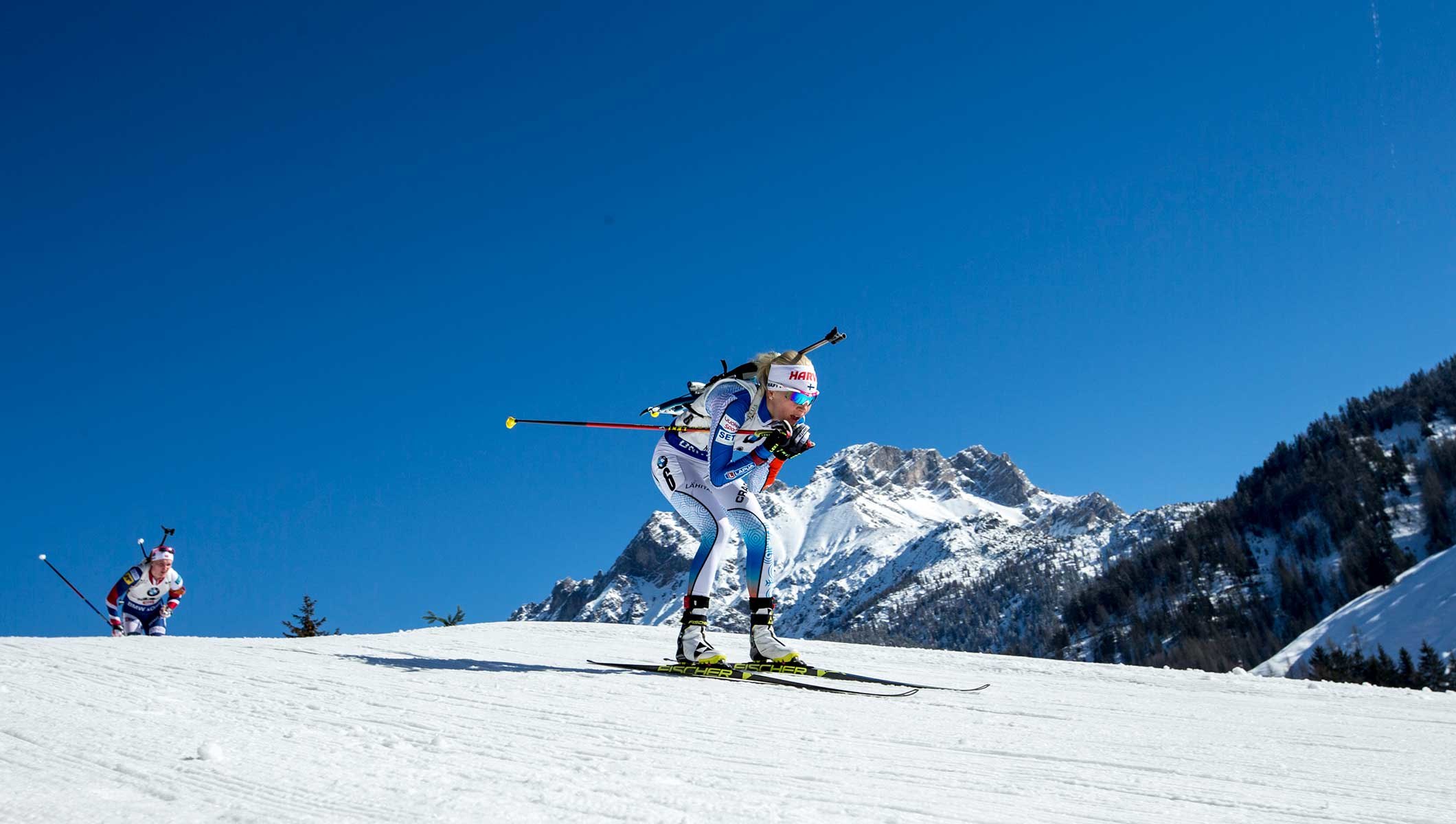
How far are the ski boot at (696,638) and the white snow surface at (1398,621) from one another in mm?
91318

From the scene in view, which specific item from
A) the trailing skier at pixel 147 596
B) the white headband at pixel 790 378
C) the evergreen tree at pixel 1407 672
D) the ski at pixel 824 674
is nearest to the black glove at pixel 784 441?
the white headband at pixel 790 378

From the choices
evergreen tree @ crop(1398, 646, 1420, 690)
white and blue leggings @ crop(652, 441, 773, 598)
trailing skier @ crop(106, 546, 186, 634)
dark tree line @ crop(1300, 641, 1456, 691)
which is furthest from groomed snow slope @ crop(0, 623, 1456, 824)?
evergreen tree @ crop(1398, 646, 1420, 690)

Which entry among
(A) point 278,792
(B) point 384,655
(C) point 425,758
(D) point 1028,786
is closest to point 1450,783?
(D) point 1028,786

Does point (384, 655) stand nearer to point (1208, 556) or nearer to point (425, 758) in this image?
point (425, 758)

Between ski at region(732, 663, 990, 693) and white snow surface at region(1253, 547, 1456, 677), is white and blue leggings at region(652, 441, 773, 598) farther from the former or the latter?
white snow surface at region(1253, 547, 1456, 677)

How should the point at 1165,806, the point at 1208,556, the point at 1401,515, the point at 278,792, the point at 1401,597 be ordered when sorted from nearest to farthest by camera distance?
the point at 278,792, the point at 1165,806, the point at 1401,597, the point at 1401,515, the point at 1208,556

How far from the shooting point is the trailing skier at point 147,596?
15422 millimetres

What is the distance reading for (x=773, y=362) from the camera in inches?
344

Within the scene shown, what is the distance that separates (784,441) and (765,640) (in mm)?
1764

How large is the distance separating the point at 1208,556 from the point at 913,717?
7078 inches

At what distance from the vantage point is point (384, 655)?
8719mm

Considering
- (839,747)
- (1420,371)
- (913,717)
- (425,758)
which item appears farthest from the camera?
A: (1420,371)

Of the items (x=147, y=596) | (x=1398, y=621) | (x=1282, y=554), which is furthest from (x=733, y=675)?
(x=1282, y=554)

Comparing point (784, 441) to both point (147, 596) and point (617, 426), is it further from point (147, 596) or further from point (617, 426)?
point (147, 596)
